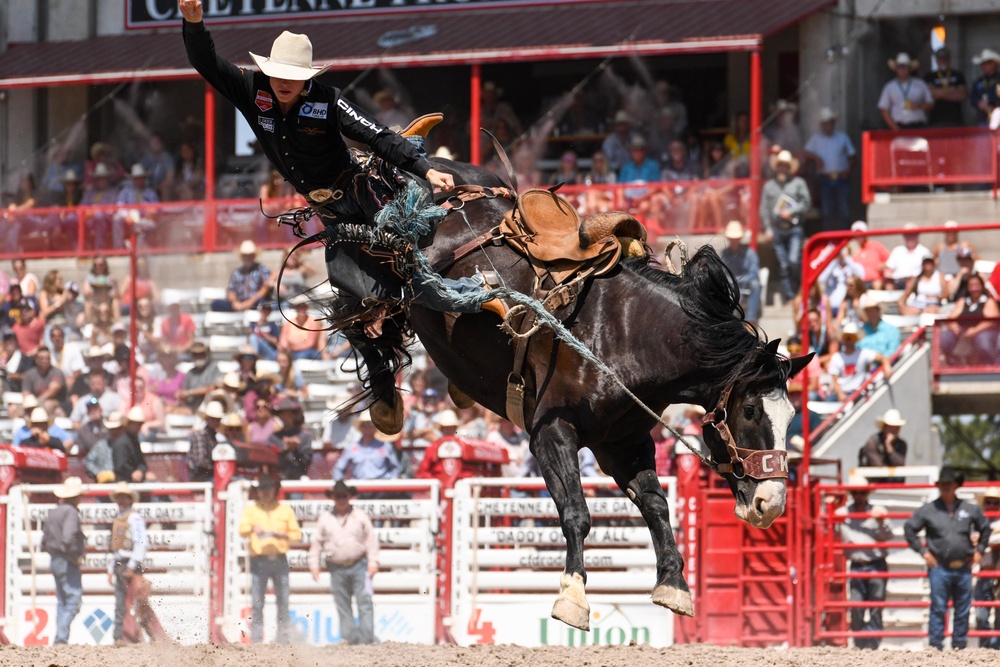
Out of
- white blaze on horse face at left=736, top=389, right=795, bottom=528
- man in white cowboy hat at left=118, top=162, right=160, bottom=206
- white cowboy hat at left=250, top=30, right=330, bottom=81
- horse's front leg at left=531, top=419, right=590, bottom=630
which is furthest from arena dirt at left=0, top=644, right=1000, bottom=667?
man in white cowboy hat at left=118, top=162, right=160, bottom=206

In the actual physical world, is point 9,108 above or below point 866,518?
above

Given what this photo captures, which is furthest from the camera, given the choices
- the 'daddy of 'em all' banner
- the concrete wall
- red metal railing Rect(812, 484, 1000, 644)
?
the 'daddy of 'em all' banner

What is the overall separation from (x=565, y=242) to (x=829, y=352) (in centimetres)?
646

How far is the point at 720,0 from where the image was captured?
17906 mm

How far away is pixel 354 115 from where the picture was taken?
668 centimetres

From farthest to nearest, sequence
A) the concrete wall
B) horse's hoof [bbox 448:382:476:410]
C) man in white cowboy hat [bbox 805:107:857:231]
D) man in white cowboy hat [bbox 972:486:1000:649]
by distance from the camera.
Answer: man in white cowboy hat [bbox 805:107:857:231] → the concrete wall → man in white cowboy hat [bbox 972:486:1000:649] → horse's hoof [bbox 448:382:476:410]

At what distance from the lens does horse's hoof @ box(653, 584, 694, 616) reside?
6.15 meters

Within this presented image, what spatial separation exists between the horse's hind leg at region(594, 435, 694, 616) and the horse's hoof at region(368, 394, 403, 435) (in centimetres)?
119

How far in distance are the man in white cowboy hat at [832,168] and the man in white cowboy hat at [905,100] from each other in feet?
2.27

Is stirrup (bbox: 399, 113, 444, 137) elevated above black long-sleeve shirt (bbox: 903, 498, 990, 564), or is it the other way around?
stirrup (bbox: 399, 113, 444, 137)

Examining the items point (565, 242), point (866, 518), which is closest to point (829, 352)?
point (866, 518)

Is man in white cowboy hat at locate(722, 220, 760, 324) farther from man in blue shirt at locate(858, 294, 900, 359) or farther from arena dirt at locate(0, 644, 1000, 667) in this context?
arena dirt at locate(0, 644, 1000, 667)

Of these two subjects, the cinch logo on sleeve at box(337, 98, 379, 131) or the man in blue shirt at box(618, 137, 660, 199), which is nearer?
the cinch logo on sleeve at box(337, 98, 379, 131)

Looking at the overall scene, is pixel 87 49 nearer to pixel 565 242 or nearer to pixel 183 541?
pixel 183 541
